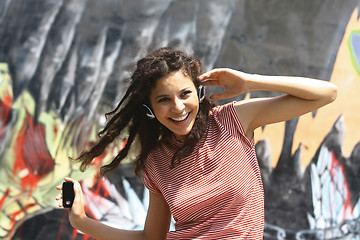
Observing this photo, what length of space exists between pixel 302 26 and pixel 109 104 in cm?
177

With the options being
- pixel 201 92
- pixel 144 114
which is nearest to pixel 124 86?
pixel 144 114

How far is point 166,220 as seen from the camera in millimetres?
2080

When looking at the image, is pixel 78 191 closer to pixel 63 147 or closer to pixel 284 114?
pixel 284 114

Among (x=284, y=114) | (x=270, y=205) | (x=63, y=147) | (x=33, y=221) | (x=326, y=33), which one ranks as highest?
(x=326, y=33)

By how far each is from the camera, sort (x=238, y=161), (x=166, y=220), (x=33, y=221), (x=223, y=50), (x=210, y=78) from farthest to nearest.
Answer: (x=223, y=50)
(x=33, y=221)
(x=166, y=220)
(x=210, y=78)
(x=238, y=161)

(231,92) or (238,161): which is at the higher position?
(231,92)

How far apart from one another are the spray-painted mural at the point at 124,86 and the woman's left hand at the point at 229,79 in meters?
1.72

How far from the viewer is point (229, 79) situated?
1.92 m

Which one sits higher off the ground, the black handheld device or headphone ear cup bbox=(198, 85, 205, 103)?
headphone ear cup bbox=(198, 85, 205, 103)

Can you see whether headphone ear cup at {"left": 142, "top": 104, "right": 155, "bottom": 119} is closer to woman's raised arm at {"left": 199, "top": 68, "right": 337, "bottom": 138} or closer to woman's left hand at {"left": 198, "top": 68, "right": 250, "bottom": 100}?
woman's left hand at {"left": 198, "top": 68, "right": 250, "bottom": 100}

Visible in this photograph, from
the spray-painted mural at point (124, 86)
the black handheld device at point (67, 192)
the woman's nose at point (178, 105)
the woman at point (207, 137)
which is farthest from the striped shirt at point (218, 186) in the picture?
the spray-painted mural at point (124, 86)

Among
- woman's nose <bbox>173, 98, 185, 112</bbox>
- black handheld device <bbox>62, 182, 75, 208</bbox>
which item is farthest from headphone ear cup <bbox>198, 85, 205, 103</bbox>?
black handheld device <bbox>62, 182, 75, 208</bbox>

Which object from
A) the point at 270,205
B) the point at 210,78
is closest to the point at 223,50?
the point at 270,205

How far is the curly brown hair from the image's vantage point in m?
1.87
